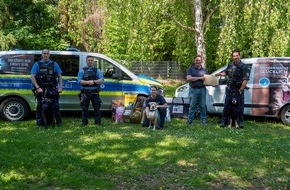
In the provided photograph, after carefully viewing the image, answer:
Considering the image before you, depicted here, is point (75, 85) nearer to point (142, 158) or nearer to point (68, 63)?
point (68, 63)

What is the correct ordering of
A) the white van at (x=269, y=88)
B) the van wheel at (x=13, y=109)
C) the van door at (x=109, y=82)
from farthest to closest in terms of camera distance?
the van door at (x=109, y=82) → the van wheel at (x=13, y=109) → the white van at (x=269, y=88)

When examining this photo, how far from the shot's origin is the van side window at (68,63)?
403 inches

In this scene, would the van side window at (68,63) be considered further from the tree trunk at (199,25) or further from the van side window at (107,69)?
the tree trunk at (199,25)

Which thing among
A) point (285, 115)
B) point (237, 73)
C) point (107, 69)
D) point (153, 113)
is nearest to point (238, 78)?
point (237, 73)

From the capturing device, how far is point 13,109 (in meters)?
10.1

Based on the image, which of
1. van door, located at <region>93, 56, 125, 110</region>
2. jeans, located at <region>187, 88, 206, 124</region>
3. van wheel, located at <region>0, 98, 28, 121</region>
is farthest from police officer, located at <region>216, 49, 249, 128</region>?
van wheel, located at <region>0, 98, 28, 121</region>

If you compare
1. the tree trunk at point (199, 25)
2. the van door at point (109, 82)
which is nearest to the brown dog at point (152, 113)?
the van door at point (109, 82)

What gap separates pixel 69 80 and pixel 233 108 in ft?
14.8

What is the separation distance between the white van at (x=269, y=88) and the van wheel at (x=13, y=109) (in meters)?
6.16

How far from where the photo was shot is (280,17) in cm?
1158

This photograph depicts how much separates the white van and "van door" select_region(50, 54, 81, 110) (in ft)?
15.6

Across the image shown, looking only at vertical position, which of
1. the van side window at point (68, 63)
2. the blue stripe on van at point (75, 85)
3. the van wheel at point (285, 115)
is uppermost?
the van side window at point (68, 63)

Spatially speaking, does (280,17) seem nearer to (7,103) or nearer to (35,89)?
(35,89)

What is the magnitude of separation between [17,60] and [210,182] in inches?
266
